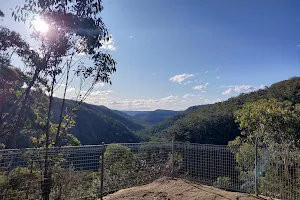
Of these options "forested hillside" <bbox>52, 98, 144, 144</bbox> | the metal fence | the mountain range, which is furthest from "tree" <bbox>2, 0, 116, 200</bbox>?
"forested hillside" <bbox>52, 98, 144, 144</bbox>

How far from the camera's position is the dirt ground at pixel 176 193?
469cm

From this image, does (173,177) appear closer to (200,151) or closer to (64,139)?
(200,151)

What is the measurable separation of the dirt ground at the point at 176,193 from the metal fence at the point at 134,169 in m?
0.43

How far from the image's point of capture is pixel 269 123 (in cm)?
800

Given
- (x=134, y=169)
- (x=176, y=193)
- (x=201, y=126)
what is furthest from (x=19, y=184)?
(x=201, y=126)

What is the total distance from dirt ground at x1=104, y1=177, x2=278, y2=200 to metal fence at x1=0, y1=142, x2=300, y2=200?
1.42 ft

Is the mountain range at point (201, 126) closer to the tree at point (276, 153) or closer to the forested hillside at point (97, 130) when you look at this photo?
the forested hillside at point (97, 130)

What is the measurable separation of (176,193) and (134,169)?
117 cm

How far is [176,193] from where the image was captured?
4980 mm

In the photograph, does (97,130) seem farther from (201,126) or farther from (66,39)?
(66,39)

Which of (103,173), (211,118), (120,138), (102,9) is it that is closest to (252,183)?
(103,173)

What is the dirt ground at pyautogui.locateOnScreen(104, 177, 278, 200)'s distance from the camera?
15.4 feet

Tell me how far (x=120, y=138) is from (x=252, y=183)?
→ 3948cm

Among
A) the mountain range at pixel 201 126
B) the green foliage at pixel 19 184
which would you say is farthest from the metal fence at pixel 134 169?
the mountain range at pixel 201 126
